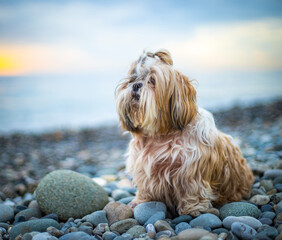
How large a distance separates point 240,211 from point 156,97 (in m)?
1.57

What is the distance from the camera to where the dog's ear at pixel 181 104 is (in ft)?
9.91

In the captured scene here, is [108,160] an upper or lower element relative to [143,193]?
lower

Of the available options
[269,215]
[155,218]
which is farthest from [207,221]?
[269,215]

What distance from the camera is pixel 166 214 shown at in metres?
3.35

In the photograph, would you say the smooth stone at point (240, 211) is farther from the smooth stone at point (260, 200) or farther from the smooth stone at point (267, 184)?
the smooth stone at point (267, 184)

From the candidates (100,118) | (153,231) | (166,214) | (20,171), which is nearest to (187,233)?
(153,231)

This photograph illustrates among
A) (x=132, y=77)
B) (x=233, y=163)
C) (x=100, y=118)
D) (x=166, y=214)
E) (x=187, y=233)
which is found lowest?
(x=100, y=118)

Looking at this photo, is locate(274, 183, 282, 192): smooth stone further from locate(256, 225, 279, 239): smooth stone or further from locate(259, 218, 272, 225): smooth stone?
locate(256, 225, 279, 239): smooth stone

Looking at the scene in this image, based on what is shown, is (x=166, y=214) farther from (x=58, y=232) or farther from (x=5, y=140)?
(x=5, y=140)

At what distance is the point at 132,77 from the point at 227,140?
148 centimetres

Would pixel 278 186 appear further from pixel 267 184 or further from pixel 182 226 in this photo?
pixel 182 226

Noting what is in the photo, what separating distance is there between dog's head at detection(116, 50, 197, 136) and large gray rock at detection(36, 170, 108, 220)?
44.8 inches

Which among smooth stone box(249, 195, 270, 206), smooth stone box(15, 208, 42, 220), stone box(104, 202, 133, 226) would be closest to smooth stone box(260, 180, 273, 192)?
smooth stone box(249, 195, 270, 206)

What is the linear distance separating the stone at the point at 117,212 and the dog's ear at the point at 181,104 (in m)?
1.17
